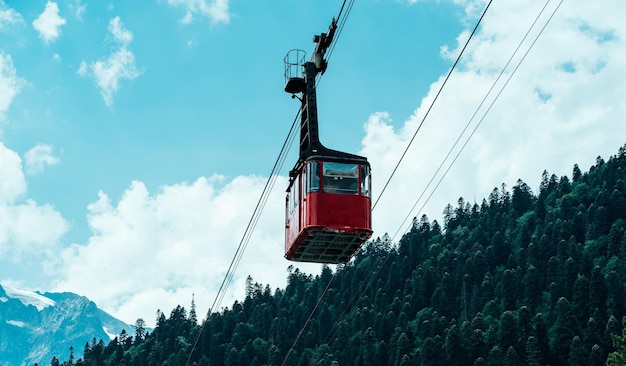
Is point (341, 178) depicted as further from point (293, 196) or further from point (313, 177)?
point (293, 196)

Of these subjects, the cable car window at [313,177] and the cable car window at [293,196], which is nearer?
the cable car window at [313,177]

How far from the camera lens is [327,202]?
3662 cm

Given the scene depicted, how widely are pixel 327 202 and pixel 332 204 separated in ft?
0.74

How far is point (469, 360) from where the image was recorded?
188 m

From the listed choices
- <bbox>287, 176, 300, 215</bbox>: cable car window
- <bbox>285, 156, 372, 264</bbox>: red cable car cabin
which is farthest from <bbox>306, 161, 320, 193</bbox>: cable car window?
<bbox>287, 176, 300, 215</bbox>: cable car window

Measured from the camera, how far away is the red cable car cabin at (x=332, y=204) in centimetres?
3653

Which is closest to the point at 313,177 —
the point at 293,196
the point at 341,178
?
the point at 341,178

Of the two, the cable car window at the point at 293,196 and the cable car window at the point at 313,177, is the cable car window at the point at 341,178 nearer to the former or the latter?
the cable car window at the point at 313,177

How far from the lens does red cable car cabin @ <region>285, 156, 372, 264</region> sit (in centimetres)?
3653

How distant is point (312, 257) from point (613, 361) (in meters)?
101

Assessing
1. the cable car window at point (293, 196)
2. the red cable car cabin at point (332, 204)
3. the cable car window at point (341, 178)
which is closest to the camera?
the red cable car cabin at point (332, 204)

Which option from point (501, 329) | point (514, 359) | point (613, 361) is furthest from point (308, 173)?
point (501, 329)

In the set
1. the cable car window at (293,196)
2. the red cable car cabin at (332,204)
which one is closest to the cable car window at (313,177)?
the red cable car cabin at (332,204)

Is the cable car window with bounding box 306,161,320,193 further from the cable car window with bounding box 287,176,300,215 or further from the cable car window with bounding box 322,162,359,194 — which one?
the cable car window with bounding box 287,176,300,215
